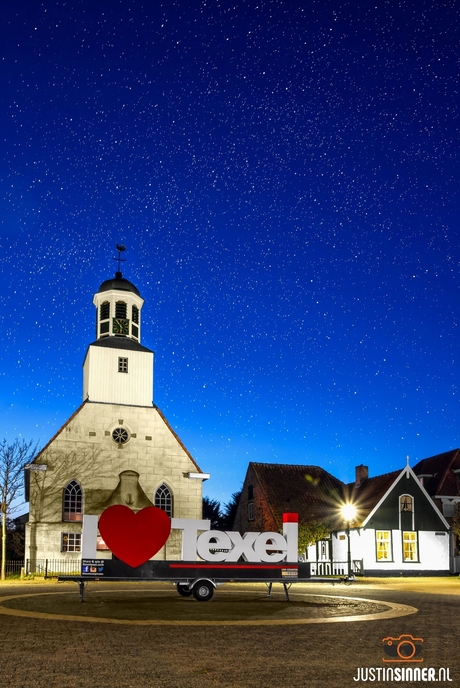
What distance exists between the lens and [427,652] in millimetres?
11453

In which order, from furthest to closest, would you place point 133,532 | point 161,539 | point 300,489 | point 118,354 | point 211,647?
point 300,489
point 118,354
point 161,539
point 133,532
point 211,647

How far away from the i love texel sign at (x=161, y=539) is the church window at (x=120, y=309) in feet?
102

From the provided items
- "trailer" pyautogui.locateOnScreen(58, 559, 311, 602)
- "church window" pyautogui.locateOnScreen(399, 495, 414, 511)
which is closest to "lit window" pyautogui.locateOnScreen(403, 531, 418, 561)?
"church window" pyautogui.locateOnScreen(399, 495, 414, 511)

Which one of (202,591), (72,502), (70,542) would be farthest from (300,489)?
(202,591)

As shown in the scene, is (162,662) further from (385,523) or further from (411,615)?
(385,523)

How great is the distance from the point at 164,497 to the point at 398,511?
49.9 feet

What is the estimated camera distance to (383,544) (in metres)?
47.2

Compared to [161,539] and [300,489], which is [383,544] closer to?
[300,489]

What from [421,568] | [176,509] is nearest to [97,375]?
[176,509]

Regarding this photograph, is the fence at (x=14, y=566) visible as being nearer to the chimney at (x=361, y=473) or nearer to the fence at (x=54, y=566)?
the fence at (x=54, y=566)

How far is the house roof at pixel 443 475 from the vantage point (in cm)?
5241

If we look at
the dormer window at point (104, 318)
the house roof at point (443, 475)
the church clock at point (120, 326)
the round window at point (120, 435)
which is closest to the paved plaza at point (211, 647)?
the round window at point (120, 435)

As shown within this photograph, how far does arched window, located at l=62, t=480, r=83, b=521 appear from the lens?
155 ft

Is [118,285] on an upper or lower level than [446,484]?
upper
